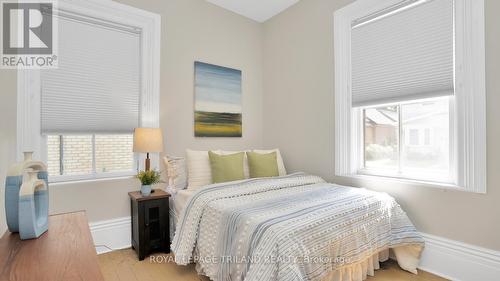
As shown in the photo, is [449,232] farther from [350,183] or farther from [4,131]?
[4,131]

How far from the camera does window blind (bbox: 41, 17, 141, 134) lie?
2.35m

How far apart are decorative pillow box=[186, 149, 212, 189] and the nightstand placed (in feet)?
1.03

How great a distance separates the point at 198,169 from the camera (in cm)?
278

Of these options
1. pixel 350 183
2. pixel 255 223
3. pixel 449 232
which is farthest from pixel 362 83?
pixel 255 223

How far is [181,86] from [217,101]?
508 millimetres

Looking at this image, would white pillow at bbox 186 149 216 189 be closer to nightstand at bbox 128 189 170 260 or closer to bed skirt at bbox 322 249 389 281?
nightstand at bbox 128 189 170 260

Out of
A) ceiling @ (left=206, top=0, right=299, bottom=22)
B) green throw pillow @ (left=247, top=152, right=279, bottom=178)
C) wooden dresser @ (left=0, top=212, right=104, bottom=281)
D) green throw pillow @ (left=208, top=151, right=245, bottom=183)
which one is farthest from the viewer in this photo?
ceiling @ (left=206, top=0, right=299, bottom=22)

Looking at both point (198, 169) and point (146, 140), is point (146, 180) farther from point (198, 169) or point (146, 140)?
point (198, 169)

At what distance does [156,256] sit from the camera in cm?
245

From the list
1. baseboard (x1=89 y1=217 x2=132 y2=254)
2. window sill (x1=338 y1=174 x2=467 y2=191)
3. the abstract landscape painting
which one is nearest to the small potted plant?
baseboard (x1=89 y1=217 x2=132 y2=254)

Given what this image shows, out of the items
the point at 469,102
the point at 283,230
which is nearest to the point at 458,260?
the point at 469,102

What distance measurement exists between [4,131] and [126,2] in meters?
1.68

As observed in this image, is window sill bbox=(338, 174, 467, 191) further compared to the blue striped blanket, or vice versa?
window sill bbox=(338, 174, 467, 191)

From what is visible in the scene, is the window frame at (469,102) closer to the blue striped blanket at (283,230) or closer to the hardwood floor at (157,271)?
the blue striped blanket at (283,230)
